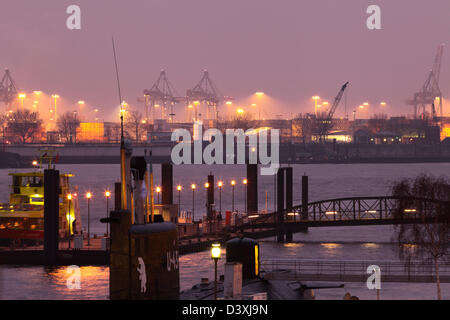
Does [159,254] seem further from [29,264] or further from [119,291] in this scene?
[29,264]

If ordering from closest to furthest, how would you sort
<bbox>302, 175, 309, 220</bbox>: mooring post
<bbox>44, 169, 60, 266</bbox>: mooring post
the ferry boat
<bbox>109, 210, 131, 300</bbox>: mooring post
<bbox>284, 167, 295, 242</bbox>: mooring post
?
<bbox>109, 210, 131, 300</bbox>: mooring post → <bbox>44, 169, 60, 266</bbox>: mooring post → the ferry boat → <bbox>284, 167, 295, 242</bbox>: mooring post → <bbox>302, 175, 309, 220</bbox>: mooring post

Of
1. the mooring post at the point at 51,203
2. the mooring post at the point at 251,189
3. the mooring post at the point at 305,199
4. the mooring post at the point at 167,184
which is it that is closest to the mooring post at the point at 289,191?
the mooring post at the point at 305,199

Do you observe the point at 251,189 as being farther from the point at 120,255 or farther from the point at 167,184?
the point at 120,255

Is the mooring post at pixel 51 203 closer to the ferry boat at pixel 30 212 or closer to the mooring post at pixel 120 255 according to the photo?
the ferry boat at pixel 30 212

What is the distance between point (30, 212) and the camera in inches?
2185

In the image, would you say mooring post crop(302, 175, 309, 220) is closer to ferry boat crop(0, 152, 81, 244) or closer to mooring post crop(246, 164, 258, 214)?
mooring post crop(246, 164, 258, 214)


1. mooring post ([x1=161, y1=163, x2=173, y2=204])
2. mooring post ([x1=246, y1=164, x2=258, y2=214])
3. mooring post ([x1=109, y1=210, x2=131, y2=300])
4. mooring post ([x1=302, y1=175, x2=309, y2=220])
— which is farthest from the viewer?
mooring post ([x1=246, y1=164, x2=258, y2=214])

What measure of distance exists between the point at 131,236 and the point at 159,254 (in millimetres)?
955

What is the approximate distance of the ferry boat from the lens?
55000mm

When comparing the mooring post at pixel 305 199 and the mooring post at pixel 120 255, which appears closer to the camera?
the mooring post at pixel 120 255

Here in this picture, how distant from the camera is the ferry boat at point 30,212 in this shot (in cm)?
5500

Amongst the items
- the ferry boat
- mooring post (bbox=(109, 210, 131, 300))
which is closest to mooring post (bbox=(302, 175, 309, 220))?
the ferry boat

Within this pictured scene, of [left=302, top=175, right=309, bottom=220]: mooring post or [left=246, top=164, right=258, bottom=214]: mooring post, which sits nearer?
[left=302, top=175, right=309, bottom=220]: mooring post
